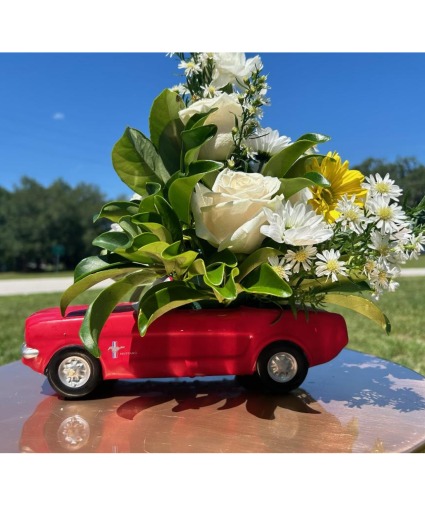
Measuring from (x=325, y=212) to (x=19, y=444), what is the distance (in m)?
0.75

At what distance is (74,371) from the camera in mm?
1117

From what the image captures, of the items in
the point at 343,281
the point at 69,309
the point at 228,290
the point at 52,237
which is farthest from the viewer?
the point at 52,237

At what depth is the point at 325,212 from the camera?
1079 mm

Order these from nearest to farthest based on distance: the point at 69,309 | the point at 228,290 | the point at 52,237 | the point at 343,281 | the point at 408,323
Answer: the point at 228,290, the point at 343,281, the point at 69,309, the point at 408,323, the point at 52,237

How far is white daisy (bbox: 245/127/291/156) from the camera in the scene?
116 centimetres

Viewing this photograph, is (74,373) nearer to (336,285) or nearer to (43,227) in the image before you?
(336,285)

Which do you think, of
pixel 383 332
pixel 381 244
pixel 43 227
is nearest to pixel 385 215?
pixel 381 244

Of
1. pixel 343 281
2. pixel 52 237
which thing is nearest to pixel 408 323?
pixel 343 281

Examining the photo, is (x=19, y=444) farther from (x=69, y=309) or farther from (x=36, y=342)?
(x=69, y=309)

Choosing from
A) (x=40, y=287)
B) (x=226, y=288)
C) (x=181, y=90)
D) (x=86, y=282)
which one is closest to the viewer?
(x=226, y=288)

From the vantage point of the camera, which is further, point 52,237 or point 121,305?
point 52,237

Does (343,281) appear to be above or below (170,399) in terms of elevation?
above

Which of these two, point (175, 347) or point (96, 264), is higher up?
point (96, 264)

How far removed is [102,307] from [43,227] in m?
21.1
